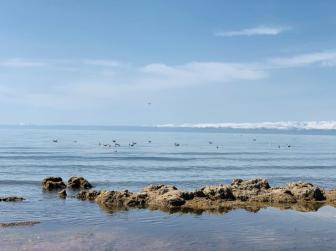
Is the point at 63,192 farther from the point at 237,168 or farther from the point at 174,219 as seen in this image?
the point at 237,168

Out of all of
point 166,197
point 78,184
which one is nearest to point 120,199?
point 166,197

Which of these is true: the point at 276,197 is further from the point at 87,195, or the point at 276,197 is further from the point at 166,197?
the point at 87,195

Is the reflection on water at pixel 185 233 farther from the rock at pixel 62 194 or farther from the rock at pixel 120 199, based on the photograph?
the rock at pixel 62 194

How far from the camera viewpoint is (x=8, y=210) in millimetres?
37938

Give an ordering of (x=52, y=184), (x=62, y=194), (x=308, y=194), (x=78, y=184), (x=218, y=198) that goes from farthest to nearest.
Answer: (x=78, y=184)
(x=52, y=184)
(x=62, y=194)
(x=308, y=194)
(x=218, y=198)

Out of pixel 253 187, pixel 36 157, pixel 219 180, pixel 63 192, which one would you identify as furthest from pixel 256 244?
pixel 36 157

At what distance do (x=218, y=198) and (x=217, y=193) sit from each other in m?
0.50

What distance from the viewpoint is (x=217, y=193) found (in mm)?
42656

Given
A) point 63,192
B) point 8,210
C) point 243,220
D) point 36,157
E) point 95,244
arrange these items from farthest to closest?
1. point 36,157
2. point 63,192
3. point 8,210
4. point 243,220
5. point 95,244

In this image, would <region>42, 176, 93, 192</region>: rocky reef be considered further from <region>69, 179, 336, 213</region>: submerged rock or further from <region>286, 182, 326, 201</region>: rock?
<region>286, 182, 326, 201</region>: rock

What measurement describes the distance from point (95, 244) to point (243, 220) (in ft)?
38.3

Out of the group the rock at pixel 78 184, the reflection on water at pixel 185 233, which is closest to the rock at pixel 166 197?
the reflection on water at pixel 185 233

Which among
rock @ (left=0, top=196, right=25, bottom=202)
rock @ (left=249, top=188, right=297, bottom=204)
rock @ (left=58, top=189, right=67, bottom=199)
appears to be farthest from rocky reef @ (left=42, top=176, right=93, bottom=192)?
rock @ (left=249, top=188, right=297, bottom=204)

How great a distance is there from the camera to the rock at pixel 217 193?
4250cm
